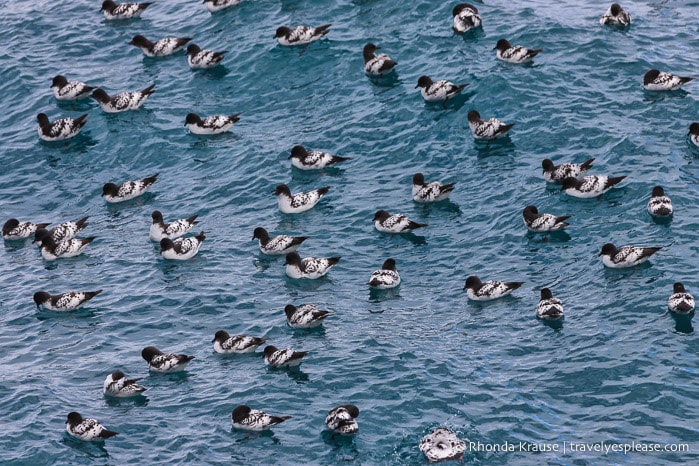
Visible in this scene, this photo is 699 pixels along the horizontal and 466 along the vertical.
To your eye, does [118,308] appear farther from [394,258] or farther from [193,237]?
[394,258]

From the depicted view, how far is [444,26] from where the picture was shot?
47.5 metres

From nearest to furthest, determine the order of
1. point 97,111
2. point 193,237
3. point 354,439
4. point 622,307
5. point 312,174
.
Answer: point 354,439 < point 622,307 < point 193,237 < point 312,174 < point 97,111

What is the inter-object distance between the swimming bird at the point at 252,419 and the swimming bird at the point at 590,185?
13472 mm

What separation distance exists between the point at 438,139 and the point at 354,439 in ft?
53.9

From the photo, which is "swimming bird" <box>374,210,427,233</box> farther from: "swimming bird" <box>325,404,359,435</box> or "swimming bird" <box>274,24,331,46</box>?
"swimming bird" <box>274,24,331,46</box>

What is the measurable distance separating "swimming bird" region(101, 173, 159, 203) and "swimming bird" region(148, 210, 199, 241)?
2.81 m

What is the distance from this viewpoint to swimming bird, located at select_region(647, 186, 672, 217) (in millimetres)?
34438

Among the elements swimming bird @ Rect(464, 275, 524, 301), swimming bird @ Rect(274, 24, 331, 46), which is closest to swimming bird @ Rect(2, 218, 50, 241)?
swimming bird @ Rect(274, 24, 331, 46)

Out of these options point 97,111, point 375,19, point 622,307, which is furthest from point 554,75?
point 97,111

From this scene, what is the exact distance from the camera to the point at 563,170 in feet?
122

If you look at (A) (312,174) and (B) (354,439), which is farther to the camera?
(A) (312,174)

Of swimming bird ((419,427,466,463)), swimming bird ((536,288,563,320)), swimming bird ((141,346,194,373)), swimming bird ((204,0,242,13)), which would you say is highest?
swimming bird ((419,427,466,463))

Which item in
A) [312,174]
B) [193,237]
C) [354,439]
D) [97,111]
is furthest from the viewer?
[97,111]

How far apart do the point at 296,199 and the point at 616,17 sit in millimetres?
15944
